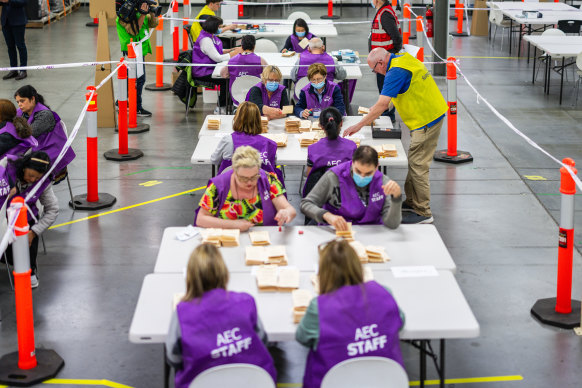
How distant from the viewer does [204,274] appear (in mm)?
4000

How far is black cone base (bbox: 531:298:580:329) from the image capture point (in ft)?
20.0

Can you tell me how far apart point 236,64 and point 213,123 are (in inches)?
96.2

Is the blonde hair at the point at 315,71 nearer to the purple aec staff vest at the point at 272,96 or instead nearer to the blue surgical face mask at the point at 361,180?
the purple aec staff vest at the point at 272,96

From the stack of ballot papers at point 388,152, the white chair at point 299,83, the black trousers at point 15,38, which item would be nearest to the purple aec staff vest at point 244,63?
the white chair at point 299,83

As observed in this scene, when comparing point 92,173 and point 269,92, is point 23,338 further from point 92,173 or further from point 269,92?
point 269,92

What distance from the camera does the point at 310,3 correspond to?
21.7 m

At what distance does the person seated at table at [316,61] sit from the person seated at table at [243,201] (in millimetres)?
4681

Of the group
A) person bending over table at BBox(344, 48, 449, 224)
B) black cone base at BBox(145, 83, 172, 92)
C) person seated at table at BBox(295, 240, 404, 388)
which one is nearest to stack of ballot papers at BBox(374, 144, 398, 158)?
person bending over table at BBox(344, 48, 449, 224)

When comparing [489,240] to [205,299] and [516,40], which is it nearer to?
[205,299]

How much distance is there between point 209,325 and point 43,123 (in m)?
4.33

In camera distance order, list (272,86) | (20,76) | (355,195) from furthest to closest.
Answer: (20,76)
(272,86)
(355,195)

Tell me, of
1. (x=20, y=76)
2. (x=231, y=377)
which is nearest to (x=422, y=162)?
(x=231, y=377)

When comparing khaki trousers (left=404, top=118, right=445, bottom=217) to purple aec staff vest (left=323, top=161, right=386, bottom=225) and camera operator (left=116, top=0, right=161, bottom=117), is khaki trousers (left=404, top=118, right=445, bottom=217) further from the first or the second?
camera operator (left=116, top=0, right=161, bottom=117)

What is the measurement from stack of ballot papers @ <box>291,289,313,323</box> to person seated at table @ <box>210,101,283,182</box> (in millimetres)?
2453
